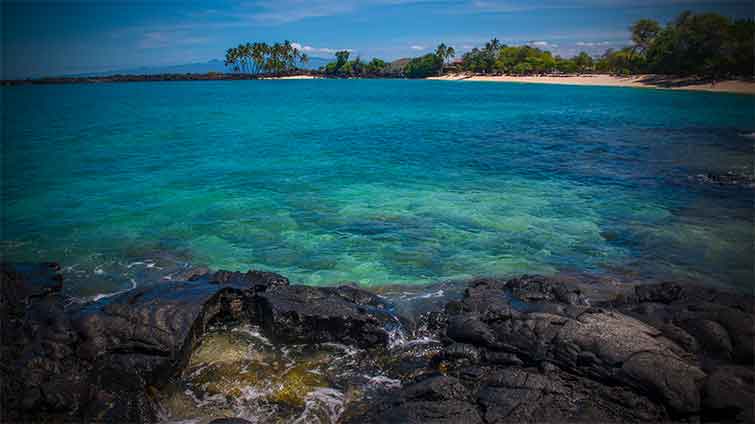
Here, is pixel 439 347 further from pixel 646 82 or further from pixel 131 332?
pixel 646 82

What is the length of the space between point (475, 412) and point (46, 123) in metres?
62.0

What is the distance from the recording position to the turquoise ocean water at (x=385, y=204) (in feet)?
44.1

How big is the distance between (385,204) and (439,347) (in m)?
11.6

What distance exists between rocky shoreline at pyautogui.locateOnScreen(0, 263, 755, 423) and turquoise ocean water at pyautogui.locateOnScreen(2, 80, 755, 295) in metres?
2.79

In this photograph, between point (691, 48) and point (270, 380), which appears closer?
point (270, 380)

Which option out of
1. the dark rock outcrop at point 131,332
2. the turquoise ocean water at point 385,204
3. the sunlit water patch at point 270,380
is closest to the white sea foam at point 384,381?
the sunlit water patch at point 270,380

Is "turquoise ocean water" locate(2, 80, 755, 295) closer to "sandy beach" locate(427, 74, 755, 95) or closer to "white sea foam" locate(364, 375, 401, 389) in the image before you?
"white sea foam" locate(364, 375, 401, 389)

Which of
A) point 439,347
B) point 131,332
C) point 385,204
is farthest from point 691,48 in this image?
point 131,332

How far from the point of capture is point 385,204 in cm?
1973

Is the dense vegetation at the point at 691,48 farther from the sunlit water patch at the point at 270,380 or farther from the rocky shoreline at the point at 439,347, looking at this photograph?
the sunlit water patch at the point at 270,380

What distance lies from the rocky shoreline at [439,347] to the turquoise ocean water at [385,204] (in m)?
2.79

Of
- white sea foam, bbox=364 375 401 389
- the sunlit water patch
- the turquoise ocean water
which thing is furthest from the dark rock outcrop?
the turquoise ocean water

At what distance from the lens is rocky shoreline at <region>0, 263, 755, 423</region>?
622cm

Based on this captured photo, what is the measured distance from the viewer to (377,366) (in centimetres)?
812
